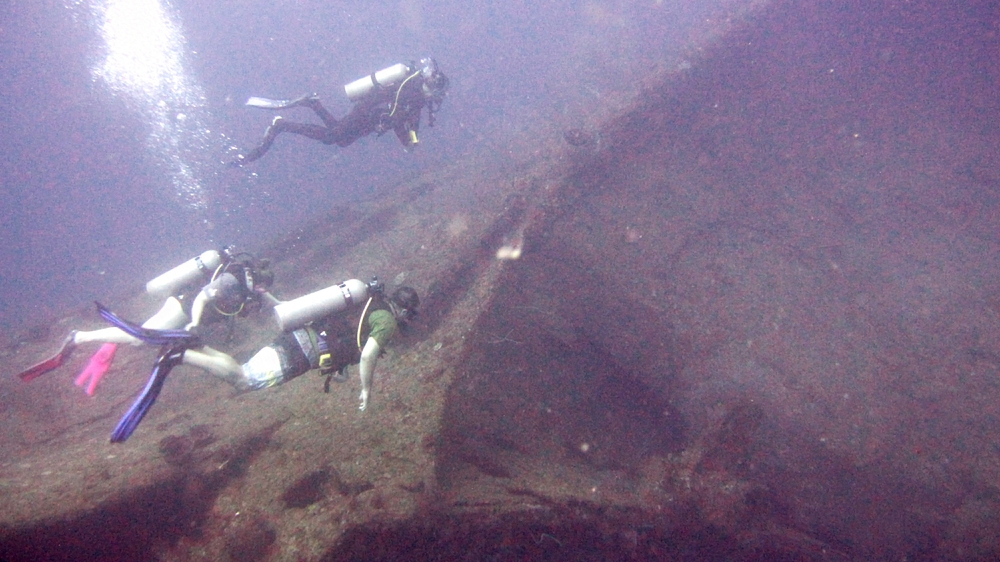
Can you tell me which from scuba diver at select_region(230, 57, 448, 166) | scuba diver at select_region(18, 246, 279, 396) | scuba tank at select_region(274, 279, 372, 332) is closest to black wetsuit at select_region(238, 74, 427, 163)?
scuba diver at select_region(230, 57, 448, 166)

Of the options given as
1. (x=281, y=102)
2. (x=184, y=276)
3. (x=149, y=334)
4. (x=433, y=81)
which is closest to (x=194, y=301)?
(x=184, y=276)

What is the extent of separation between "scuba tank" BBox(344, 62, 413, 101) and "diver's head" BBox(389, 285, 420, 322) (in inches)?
253

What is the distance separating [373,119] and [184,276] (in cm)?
499

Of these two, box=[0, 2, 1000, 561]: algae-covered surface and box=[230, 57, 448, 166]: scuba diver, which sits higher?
box=[230, 57, 448, 166]: scuba diver

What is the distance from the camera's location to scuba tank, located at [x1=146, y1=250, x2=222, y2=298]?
7.18 metres

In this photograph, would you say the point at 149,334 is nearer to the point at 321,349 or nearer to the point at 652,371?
the point at 321,349

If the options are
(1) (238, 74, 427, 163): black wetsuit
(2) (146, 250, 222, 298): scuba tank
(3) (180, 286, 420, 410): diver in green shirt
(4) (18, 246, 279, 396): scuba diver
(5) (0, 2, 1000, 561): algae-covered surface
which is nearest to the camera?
(5) (0, 2, 1000, 561): algae-covered surface

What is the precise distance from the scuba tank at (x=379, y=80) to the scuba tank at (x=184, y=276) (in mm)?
4677

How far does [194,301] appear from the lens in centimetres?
672

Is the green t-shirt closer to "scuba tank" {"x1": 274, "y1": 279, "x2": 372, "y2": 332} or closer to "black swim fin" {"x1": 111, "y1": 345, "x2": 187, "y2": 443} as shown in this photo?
"scuba tank" {"x1": 274, "y1": 279, "x2": 372, "y2": 332}

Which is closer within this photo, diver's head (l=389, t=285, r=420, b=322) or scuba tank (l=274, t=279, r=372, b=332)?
diver's head (l=389, t=285, r=420, b=322)

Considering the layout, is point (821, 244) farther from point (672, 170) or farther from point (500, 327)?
point (500, 327)

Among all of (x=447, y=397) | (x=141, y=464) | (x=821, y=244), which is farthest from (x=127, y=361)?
(x=821, y=244)

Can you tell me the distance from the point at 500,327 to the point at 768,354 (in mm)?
4106
